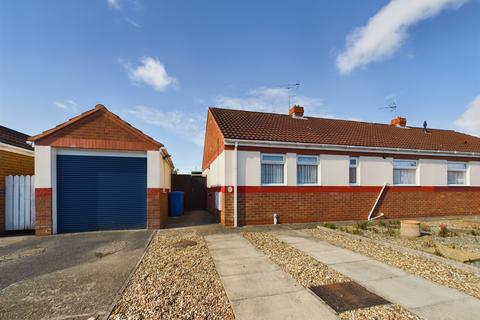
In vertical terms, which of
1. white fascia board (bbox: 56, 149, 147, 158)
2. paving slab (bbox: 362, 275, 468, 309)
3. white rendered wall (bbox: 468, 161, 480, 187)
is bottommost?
paving slab (bbox: 362, 275, 468, 309)

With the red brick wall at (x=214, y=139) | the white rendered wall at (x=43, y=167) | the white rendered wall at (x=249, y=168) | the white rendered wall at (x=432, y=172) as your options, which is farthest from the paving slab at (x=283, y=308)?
the white rendered wall at (x=432, y=172)

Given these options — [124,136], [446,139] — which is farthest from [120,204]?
[446,139]

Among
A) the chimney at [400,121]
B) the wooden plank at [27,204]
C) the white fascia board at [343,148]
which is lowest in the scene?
the wooden plank at [27,204]

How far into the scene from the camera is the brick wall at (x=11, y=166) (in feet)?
27.5

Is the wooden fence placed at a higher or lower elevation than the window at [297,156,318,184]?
lower

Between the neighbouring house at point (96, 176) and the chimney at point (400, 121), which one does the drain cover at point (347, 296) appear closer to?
the neighbouring house at point (96, 176)

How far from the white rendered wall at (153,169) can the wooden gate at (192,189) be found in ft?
25.6

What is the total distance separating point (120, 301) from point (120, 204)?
603 centimetres

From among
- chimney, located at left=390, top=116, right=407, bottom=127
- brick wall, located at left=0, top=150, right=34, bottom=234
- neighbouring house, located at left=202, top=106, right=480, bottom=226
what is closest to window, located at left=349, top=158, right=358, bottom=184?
neighbouring house, located at left=202, top=106, right=480, bottom=226

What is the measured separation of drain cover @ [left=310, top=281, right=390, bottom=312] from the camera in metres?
3.46

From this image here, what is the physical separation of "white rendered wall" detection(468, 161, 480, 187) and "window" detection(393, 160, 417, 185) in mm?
4068

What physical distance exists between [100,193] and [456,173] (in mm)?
18823

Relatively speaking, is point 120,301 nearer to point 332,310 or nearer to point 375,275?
point 332,310

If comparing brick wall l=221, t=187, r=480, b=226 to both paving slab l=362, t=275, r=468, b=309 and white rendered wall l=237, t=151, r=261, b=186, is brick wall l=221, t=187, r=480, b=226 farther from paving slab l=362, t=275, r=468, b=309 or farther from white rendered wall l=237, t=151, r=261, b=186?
paving slab l=362, t=275, r=468, b=309
